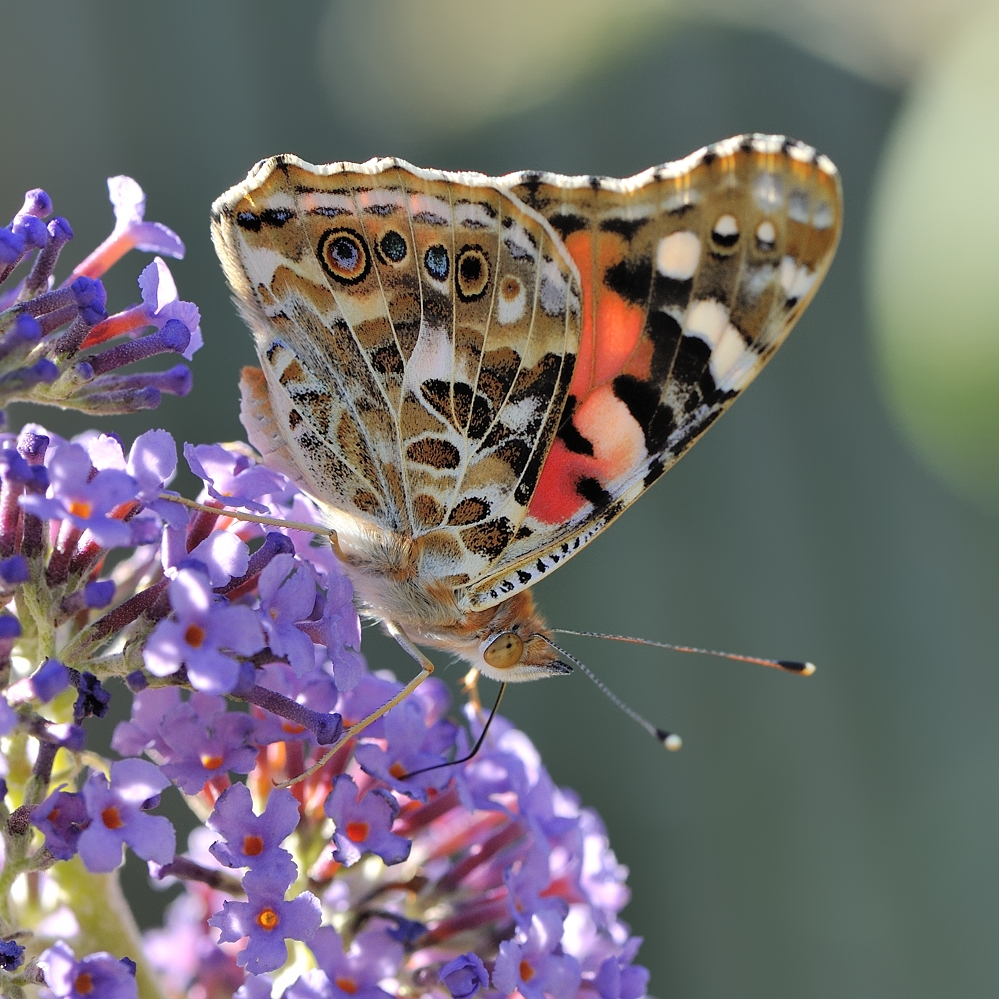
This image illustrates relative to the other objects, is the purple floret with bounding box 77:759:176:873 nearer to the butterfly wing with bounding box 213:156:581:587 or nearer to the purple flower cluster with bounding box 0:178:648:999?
the purple flower cluster with bounding box 0:178:648:999

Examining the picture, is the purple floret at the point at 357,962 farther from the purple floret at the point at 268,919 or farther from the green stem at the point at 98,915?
the green stem at the point at 98,915

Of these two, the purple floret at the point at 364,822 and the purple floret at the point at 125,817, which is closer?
the purple floret at the point at 125,817

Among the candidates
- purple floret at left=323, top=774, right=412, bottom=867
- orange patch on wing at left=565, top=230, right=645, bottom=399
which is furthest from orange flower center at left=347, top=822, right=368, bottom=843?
orange patch on wing at left=565, top=230, right=645, bottom=399

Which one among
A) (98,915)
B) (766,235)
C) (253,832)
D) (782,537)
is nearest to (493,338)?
(766,235)

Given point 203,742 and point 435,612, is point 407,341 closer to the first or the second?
point 435,612

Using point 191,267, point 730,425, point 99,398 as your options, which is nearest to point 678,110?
point 730,425

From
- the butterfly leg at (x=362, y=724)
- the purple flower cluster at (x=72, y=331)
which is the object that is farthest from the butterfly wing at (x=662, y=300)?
the purple flower cluster at (x=72, y=331)
